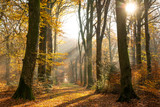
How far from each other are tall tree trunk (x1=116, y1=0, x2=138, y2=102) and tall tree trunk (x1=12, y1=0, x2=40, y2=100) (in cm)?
406

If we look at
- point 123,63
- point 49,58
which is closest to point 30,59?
point 49,58

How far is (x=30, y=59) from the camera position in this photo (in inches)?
222

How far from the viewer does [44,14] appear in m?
6.77

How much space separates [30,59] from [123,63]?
172 inches

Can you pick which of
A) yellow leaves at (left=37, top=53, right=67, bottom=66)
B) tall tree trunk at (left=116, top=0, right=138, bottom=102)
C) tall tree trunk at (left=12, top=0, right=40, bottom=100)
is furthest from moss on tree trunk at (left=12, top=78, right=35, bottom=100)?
tall tree trunk at (left=116, top=0, right=138, bottom=102)

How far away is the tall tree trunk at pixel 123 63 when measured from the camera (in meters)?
4.77

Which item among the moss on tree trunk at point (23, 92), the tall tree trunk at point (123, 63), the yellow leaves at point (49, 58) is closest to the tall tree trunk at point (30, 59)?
the moss on tree trunk at point (23, 92)

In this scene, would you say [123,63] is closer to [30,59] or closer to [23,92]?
[30,59]

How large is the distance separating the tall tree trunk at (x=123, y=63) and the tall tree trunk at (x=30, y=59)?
160 inches

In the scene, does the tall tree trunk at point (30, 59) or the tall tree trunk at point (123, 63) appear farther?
the tall tree trunk at point (30, 59)

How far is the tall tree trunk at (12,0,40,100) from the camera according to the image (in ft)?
17.7

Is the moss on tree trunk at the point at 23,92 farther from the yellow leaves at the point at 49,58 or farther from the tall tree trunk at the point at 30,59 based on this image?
the yellow leaves at the point at 49,58

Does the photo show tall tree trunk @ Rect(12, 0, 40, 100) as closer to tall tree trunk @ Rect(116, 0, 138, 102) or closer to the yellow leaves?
the yellow leaves

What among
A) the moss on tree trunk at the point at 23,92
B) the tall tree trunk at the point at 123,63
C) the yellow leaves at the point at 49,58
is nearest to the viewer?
the tall tree trunk at the point at 123,63
